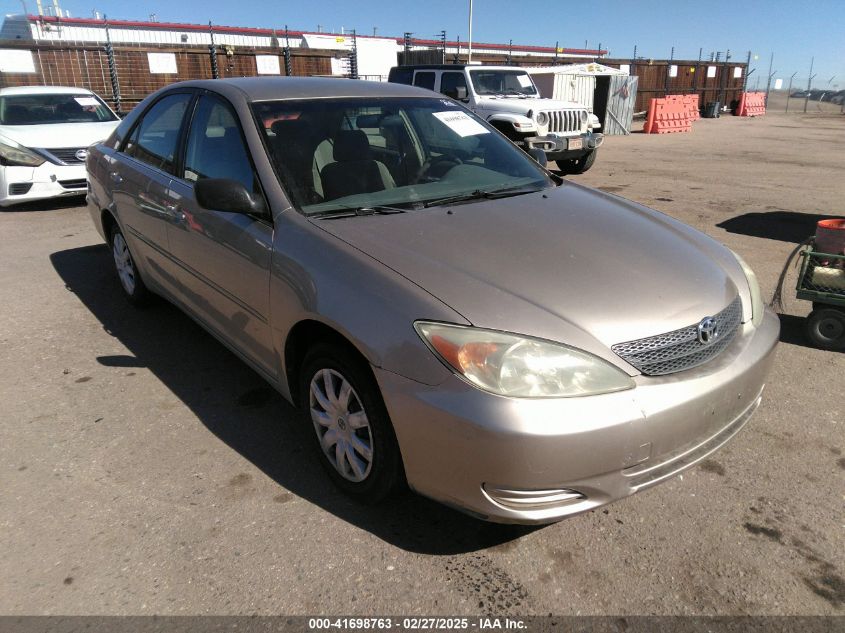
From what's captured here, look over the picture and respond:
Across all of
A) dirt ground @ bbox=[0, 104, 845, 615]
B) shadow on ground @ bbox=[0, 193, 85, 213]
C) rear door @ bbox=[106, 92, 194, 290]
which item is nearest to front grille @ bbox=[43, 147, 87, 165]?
shadow on ground @ bbox=[0, 193, 85, 213]

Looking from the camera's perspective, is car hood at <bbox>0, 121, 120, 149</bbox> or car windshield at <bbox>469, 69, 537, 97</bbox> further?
car windshield at <bbox>469, 69, 537, 97</bbox>

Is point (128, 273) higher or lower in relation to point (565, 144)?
lower

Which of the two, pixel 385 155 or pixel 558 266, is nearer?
pixel 558 266

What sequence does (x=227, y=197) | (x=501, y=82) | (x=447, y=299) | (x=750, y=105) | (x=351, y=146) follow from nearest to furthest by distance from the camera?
(x=447, y=299), (x=227, y=197), (x=351, y=146), (x=501, y=82), (x=750, y=105)

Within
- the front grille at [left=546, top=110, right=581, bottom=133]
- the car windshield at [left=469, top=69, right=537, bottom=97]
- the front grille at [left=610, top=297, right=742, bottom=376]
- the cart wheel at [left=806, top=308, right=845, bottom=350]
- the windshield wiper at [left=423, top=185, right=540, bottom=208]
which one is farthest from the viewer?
the car windshield at [left=469, top=69, right=537, bottom=97]

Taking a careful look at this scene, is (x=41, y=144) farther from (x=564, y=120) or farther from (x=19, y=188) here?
(x=564, y=120)

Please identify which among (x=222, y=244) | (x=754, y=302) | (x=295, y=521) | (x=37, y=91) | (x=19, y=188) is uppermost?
(x=37, y=91)

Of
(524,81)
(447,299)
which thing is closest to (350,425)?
(447,299)

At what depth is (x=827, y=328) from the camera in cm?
409

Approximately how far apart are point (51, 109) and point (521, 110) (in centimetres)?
754

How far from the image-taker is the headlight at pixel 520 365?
2008mm

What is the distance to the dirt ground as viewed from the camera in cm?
219

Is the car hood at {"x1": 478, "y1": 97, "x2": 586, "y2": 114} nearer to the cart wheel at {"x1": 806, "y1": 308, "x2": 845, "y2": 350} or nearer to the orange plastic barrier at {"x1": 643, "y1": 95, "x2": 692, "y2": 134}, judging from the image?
the cart wheel at {"x1": 806, "y1": 308, "x2": 845, "y2": 350}

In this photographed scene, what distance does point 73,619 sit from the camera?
2094 millimetres
